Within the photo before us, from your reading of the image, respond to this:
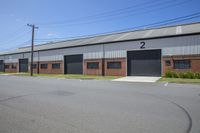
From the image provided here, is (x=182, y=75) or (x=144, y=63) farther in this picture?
(x=144, y=63)

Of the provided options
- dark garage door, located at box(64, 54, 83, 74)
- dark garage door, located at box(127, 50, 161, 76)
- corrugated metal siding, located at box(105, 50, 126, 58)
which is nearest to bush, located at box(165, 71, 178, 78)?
dark garage door, located at box(127, 50, 161, 76)

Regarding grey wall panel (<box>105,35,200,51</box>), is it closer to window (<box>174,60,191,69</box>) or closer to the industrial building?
the industrial building

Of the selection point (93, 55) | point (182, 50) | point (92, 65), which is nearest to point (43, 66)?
point (92, 65)

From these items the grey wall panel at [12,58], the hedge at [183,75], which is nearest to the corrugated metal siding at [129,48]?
Answer: the hedge at [183,75]

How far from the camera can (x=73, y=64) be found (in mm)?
31188

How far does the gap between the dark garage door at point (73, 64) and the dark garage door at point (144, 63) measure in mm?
9349

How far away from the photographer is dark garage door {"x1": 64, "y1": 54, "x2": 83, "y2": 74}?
30.3 m

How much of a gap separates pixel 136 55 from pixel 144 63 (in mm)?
1630

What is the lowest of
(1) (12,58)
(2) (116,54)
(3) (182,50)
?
(2) (116,54)

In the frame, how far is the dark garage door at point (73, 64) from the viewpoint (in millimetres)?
30266

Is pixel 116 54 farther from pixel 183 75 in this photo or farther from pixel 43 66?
pixel 43 66

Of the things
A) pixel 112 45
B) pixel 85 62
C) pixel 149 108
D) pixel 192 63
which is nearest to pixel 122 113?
pixel 149 108

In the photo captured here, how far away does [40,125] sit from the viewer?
4.43 metres

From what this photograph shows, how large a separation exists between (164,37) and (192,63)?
15.2 ft
